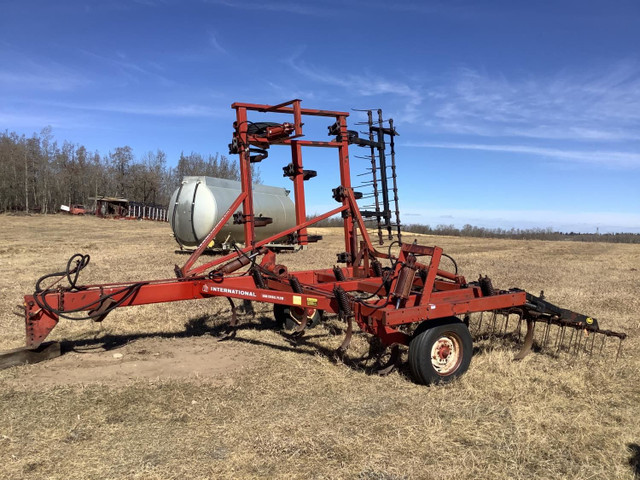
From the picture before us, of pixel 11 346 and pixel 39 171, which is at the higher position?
pixel 39 171


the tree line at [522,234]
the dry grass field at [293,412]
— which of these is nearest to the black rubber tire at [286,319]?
the dry grass field at [293,412]

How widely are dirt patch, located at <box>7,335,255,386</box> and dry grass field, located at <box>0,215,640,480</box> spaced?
0.07 ft

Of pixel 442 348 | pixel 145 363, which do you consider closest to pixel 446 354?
pixel 442 348

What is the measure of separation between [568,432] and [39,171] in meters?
60.8

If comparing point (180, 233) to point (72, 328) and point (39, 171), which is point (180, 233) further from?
point (39, 171)

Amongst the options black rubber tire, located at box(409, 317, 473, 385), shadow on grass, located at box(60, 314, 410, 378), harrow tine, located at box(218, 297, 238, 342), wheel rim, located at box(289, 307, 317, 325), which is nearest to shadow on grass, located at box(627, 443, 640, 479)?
black rubber tire, located at box(409, 317, 473, 385)

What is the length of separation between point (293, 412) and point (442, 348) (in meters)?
1.68

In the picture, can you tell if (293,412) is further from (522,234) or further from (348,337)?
(522,234)

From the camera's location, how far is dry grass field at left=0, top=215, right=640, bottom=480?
10.7 ft

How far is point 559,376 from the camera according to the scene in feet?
16.5

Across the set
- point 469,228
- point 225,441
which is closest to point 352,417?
point 225,441

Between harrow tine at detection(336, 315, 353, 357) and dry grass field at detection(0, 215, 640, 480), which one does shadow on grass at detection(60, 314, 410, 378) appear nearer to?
dry grass field at detection(0, 215, 640, 480)

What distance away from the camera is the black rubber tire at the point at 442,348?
471 centimetres

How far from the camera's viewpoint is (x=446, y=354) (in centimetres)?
498
